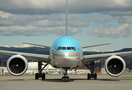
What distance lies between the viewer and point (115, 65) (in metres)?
25.3

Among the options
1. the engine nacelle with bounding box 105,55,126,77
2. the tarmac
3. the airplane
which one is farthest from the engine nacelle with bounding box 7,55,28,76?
the engine nacelle with bounding box 105,55,126,77

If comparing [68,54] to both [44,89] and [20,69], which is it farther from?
[44,89]

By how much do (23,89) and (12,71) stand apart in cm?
989

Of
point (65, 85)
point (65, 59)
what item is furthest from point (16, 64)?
point (65, 85)

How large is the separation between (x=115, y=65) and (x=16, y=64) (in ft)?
28.6

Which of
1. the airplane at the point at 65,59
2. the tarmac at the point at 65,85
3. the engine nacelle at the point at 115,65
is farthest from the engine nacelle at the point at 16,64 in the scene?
the engine nacelle at the point at 115,65

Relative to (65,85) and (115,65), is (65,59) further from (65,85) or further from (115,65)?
(115,65)

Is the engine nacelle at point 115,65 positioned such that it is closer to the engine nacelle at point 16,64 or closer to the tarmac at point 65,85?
the tarmac at point 65,85

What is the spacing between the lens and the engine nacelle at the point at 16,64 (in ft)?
81.2

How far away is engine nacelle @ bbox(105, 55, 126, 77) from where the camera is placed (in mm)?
24875

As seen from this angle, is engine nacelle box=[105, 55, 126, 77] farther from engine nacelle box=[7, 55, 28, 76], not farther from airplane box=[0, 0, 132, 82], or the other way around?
engine nacelle box=[7, 55, 28, 76]

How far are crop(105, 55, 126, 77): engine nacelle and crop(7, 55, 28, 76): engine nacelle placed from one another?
7.33 m

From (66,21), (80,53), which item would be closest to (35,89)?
(80,53)

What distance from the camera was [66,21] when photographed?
3262 cm
